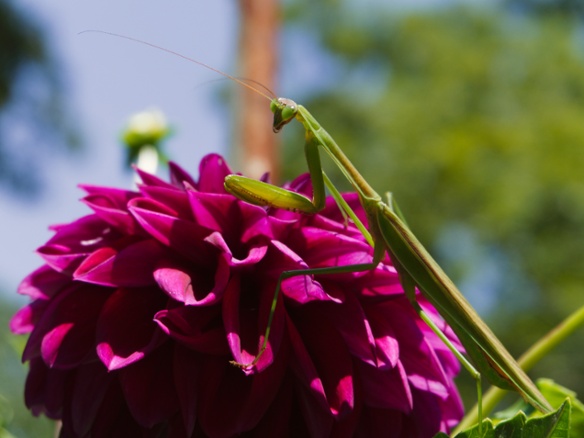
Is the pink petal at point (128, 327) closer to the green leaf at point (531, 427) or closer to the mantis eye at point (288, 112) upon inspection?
the green leaf at point (531, 427)

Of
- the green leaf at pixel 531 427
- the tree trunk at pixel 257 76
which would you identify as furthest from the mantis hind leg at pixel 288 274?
the tree trunk at pixel 257 76

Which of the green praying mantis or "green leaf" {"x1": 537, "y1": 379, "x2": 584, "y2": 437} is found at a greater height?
the green praying mantis

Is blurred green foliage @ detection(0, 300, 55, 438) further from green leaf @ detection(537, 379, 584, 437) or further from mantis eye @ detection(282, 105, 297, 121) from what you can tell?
green leaf @ detection(537, 379, 584, 437)

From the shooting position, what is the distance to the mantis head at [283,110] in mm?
771

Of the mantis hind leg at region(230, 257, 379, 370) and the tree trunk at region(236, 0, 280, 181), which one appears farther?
the tree trunk at region(236, 0, 280, 181)

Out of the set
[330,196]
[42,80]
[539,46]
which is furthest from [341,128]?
[330,196]

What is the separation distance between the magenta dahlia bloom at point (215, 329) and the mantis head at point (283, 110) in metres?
0.21

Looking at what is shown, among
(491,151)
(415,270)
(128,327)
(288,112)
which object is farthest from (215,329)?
(491,151)

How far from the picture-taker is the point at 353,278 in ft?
1.77

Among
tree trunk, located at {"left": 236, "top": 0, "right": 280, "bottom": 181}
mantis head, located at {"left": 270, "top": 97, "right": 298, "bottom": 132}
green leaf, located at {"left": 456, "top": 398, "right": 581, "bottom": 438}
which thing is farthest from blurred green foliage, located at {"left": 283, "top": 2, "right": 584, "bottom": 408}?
green leaf, located at {"left": 456, "top": 398, "right": 581, "bottom": 438}

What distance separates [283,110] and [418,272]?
0.25 m

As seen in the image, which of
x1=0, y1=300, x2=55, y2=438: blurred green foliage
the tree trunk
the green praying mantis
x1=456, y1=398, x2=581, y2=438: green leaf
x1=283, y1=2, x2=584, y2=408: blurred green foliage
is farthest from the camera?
x1=283, y1=2, x2=584, y2=408: blurred green foliage

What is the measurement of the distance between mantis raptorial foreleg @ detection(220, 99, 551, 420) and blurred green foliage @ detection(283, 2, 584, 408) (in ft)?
23.5

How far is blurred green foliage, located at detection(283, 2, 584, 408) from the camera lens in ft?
27.3
